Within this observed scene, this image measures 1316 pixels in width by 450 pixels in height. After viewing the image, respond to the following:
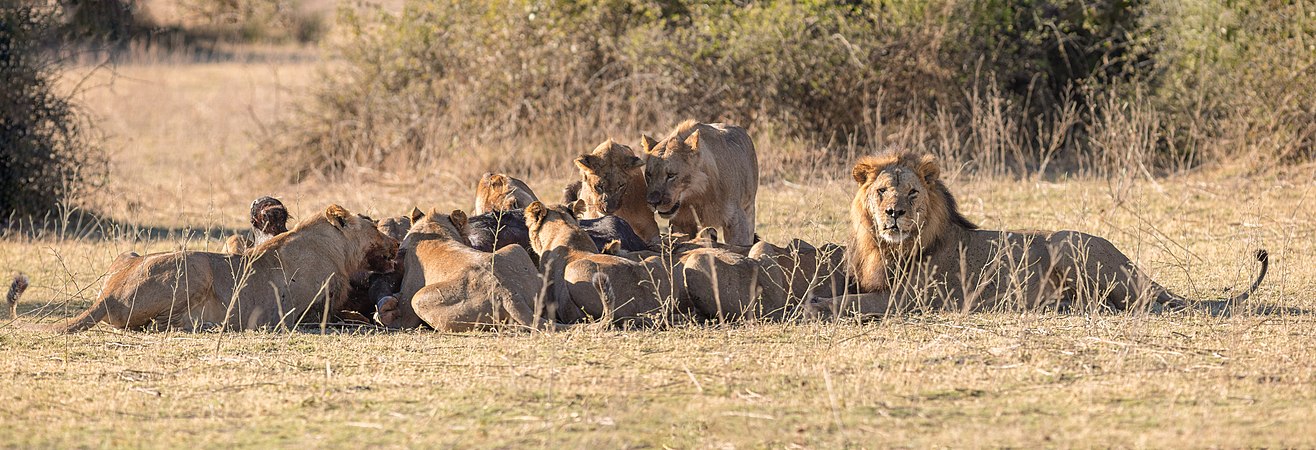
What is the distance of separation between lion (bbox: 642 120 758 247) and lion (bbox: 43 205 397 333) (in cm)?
208

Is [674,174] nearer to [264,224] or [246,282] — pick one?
[264,224]

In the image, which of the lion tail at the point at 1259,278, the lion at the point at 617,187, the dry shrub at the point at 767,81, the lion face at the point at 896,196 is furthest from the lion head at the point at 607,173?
the dry shrub at the point at 767,81

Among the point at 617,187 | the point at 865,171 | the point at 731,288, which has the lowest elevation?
the point at 731,288

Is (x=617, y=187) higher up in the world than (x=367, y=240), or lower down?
higher up

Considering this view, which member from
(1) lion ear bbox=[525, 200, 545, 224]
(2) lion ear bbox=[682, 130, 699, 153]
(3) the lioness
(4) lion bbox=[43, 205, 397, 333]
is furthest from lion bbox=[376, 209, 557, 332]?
(2) lion ear bbox=[682, 130, 699, 153]

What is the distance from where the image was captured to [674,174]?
9414 millimetres

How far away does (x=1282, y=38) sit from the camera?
13953 mm

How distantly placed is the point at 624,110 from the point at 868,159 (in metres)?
7.79

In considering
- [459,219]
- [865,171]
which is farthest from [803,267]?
[459,219]

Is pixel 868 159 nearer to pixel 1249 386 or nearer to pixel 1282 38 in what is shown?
pixel 1249 386

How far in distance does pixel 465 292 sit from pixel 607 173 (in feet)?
7.96

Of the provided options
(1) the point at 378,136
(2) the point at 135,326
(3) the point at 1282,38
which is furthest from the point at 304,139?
(3) the point at 1282,38

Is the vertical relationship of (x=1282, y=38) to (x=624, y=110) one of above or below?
above

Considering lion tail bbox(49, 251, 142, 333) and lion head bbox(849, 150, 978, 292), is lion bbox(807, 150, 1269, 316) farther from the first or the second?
lion tail bbox(49, 251, 142, 333)
